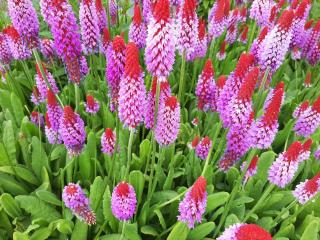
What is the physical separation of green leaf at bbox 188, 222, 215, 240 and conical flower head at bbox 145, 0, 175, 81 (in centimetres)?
165

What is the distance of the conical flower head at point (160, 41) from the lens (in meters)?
2.39

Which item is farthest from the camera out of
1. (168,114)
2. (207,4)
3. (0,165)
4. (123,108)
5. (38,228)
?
(207,4)

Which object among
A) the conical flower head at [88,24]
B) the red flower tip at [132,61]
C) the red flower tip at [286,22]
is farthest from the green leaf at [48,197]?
the red flower tip at [286,22]

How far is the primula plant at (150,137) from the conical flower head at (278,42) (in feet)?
0.04

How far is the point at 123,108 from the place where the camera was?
267 cm

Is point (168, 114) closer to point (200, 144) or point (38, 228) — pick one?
point (200, 144)

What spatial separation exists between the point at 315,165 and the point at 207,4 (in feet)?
13.0

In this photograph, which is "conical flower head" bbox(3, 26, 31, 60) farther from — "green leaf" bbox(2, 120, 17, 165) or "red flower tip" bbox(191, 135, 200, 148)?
"red flower tip" bbox(191, 135, 200, 148)

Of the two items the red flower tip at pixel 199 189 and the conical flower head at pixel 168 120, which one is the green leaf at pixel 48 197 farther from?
the red flower tip at pixel 199 189

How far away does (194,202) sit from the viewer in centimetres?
280

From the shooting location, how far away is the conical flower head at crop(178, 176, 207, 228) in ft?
8.75

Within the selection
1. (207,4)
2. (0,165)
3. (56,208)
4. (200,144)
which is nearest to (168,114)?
(200,144)

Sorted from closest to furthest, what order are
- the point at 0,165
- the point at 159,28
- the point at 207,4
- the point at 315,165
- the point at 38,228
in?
the point at 159,28
the point at 38,228
the point at 0,165
the point at 315,165
the point at 207,4

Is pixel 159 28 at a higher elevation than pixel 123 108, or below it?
higher
